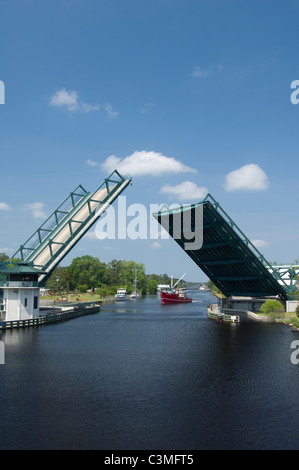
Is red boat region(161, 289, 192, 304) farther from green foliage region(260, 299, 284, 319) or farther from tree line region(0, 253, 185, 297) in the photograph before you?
green foliage region(260, 299, 284, 319)

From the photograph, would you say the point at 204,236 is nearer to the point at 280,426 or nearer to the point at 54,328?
the point at 54,328

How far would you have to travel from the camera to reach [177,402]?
1554 cm

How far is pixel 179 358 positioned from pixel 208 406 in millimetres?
8641

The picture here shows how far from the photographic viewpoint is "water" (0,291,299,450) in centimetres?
1216

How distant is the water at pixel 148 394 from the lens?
39.9ft

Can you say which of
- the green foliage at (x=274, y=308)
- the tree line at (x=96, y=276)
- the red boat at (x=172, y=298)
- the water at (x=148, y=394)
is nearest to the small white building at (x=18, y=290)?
the water at (x=148, y=394)

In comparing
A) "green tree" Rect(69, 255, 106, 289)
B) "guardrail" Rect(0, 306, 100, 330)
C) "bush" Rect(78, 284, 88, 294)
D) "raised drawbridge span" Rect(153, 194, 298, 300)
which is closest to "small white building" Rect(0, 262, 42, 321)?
"guardrail" Rect(0, 306, 100, 330)

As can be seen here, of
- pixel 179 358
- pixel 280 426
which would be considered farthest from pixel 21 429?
pixel 179 358

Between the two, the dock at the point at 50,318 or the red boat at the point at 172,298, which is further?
the red boat at the point at 172,298

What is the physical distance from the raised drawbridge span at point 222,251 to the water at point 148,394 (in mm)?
11072

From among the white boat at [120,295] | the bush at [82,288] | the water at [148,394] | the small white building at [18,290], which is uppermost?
the small white building at [18,290]

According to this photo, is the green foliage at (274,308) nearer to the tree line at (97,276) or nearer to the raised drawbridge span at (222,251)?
the raised drawbridge span at (222,251)

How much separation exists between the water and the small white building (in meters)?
5.79

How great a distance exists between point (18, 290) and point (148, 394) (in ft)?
71.5
